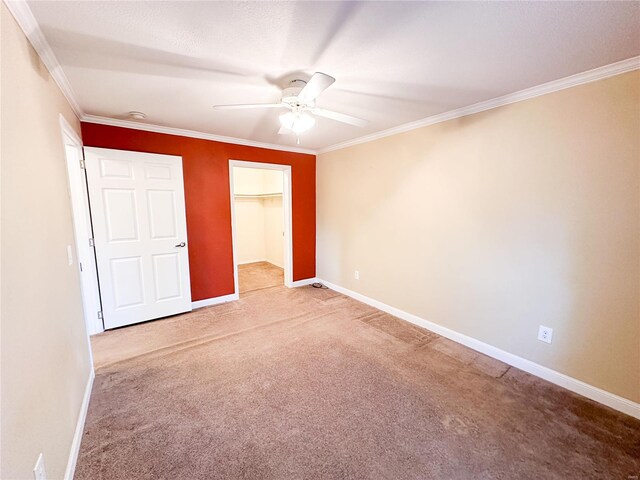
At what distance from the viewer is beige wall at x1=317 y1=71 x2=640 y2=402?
1784mm

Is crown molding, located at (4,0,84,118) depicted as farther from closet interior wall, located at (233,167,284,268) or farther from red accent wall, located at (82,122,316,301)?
closet interior wall, located at (233,167,284,268)

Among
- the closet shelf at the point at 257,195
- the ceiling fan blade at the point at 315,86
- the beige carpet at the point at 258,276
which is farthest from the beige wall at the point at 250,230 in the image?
the ceiling fan blade at the point at 315,86

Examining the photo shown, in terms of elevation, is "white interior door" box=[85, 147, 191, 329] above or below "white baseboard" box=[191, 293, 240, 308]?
above

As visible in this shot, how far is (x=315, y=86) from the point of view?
1.59 meters

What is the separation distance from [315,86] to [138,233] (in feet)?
8.50

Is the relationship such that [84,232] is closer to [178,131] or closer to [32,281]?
[178,131]

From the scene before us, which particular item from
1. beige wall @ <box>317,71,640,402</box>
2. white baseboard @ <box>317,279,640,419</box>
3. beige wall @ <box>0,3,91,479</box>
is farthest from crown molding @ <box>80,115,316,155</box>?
white baseboard @ <box>317,279,640,419</box>

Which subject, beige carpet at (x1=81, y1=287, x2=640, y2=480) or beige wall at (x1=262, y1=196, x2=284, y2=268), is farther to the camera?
beige wall at (x1=262, y1=196, x2=284, y2=268)

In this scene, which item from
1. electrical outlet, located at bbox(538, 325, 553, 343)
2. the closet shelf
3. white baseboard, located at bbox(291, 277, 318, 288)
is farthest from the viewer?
the closet shelf

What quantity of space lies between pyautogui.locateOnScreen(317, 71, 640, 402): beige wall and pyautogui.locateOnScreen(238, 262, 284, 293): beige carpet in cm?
222

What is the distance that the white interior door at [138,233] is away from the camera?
2.79 meters

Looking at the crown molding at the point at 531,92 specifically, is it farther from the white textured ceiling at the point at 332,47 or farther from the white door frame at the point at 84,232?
the white door frame at the point at 84,232

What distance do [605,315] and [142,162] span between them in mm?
4291

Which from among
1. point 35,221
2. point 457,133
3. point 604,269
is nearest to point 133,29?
point 35,221
